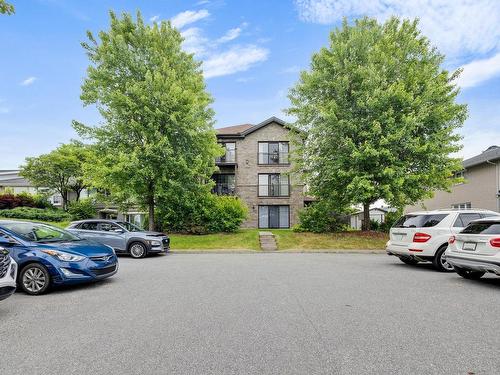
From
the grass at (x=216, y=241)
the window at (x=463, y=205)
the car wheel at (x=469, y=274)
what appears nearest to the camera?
the car wheel at (x=469, y=274)

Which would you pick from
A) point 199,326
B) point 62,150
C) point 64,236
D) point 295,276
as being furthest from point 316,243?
point 62,150

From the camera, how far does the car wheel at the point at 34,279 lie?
6658 millimetres

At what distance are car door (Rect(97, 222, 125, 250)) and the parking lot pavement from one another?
576 centimetres

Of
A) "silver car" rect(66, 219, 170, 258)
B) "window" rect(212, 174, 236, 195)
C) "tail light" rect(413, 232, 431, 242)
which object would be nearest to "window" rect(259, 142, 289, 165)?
"window" rect(212, 174, 236, 195)

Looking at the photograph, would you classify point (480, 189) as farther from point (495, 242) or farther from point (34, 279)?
point (34, 279)

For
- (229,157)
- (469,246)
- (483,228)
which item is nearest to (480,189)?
(483,228)

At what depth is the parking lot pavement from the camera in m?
3.43

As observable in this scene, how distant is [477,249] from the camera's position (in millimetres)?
7684

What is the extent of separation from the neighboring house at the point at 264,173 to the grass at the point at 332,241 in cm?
1036

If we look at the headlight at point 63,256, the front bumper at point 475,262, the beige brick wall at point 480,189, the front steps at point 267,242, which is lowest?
the front steps at point 267,242

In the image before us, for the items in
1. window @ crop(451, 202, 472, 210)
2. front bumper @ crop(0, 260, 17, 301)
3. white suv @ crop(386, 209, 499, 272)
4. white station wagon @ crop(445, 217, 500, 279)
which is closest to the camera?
front bumper @ crop(0, 260, 17, 301)

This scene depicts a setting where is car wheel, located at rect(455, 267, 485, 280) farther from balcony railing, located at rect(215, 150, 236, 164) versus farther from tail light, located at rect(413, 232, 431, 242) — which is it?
balcony railing, located at rect(215, 150, 236, 164)

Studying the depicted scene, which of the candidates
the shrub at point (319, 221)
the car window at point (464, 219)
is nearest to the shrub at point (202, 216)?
the shrub at point (319, 221)

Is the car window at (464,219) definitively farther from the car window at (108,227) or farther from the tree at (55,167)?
the tree at (55,167)
